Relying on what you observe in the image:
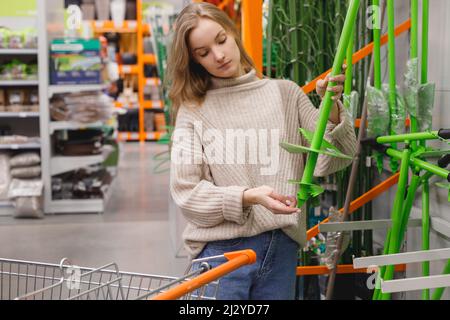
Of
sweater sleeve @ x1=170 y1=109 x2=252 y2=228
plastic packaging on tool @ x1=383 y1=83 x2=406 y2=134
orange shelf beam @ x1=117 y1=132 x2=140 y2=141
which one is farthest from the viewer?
orange shelf beam @ x1=117 y1=132 x2=140 y2=141

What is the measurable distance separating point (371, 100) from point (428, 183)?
0.32 meters

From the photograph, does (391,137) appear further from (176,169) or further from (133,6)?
(133,6)

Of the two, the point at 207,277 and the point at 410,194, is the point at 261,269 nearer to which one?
the point at 207,277

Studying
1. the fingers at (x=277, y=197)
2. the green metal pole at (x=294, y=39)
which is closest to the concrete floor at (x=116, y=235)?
the fingers at (x=277, y=197)

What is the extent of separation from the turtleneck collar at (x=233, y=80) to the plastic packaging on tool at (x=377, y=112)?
2.00 ft

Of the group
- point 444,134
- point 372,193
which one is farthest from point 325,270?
point 444,134

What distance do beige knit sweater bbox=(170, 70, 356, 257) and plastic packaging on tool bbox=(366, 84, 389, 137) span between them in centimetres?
54

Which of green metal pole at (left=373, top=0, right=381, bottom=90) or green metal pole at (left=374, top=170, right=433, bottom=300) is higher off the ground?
green metal pole at (left=373, top=0, right=381, bottom=90)

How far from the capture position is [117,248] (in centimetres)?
282

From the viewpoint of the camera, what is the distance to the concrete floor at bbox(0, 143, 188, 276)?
72.7 inches

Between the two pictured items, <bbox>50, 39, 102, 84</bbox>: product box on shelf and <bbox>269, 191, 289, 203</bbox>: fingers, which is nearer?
<bbox>269, 191, 289, 203</bbox>: fingers

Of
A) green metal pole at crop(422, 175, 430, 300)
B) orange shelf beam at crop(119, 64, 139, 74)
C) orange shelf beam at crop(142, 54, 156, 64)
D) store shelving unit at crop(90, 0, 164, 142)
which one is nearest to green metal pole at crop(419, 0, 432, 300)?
green metal pole at crop(422, 175, 430, 300)

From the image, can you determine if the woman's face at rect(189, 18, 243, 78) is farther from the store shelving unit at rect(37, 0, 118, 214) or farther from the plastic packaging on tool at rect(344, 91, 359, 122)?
the store shelving unit at rect(37, 0, 118, 214)
